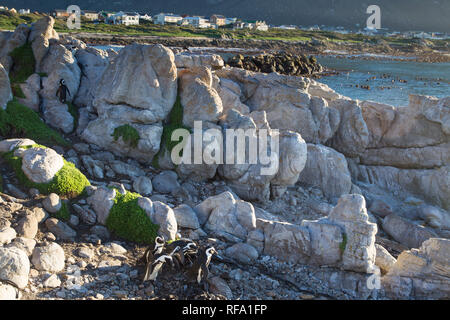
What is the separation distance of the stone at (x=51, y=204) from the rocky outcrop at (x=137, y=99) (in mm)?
4573

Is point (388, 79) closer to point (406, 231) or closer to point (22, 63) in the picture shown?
point (406, 231)

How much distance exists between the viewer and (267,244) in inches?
380

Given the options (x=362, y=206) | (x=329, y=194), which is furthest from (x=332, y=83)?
(x=362, y=206)

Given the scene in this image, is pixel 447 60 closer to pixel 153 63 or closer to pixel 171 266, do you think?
pixel 153 63

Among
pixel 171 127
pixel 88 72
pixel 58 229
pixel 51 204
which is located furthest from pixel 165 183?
pixel 88 72

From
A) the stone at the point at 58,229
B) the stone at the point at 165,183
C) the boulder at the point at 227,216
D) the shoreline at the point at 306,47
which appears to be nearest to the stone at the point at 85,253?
the stone at the point at 58,229

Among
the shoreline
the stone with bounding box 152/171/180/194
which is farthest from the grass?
the shoreline

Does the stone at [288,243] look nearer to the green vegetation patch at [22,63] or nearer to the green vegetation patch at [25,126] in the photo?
the green vegetation patch at [25,126]

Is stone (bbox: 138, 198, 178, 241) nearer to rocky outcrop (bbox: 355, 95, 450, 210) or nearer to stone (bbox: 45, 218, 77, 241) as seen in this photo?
stone (bbox: 45, 218, 77, 241)

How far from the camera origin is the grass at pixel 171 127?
13859 millimetres

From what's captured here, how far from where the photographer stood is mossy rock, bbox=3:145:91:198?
9602 mm

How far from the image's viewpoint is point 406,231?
14523 millimetres

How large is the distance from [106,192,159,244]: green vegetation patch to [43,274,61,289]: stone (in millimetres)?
2071

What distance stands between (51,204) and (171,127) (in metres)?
5.78
